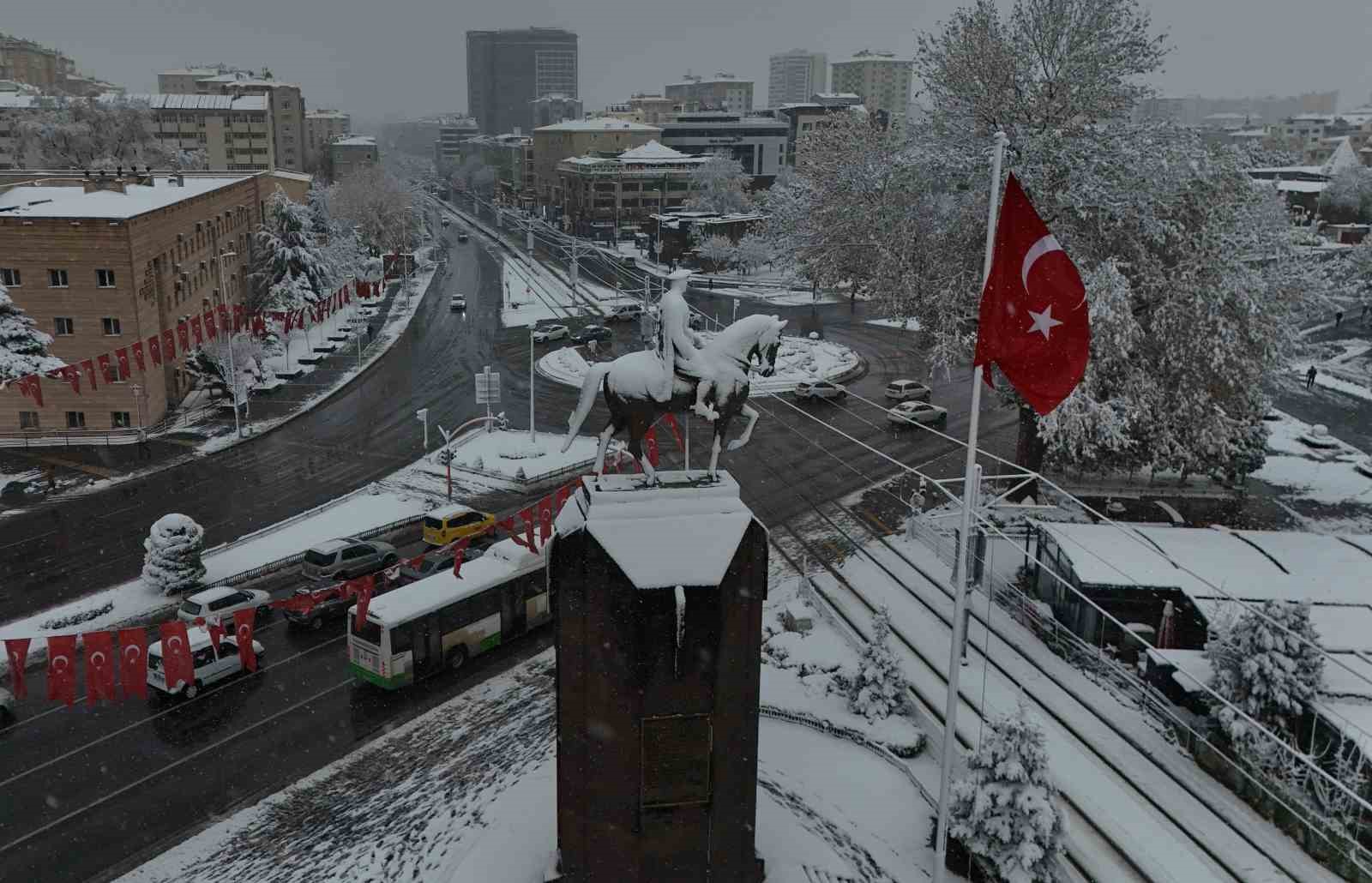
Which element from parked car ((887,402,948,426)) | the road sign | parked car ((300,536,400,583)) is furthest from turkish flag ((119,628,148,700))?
parked car ((887,402,948,426))

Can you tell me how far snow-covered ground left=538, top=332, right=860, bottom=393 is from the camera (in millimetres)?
48438

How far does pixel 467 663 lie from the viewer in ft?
72.4

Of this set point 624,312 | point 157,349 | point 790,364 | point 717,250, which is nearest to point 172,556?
point 157,349

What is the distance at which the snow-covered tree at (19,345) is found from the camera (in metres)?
34.7

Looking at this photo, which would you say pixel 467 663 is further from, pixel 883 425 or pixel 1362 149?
pixel 1362 149

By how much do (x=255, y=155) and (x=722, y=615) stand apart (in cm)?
13287

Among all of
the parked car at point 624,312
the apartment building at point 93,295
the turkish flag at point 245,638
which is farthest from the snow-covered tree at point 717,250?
the turkish flag at point 245,638

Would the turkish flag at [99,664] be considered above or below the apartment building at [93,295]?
below

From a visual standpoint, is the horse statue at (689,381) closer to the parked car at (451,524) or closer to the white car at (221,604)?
the white car at (221,604)

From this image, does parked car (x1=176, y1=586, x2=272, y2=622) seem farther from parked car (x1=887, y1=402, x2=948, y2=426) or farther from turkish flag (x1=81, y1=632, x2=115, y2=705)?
parked car (x1=887, y1=402, x2=948, y2=426)

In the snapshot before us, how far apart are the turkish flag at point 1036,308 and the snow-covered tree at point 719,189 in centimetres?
9363

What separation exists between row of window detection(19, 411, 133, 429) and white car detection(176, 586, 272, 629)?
19.5 m

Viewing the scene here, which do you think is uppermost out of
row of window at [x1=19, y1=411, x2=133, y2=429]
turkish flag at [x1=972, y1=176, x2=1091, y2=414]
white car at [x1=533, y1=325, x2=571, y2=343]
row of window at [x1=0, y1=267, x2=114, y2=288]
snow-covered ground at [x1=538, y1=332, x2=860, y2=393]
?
turkish flag at [x1=972, y1=176, x2=1091, y2=414]

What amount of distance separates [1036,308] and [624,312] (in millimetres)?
55185
